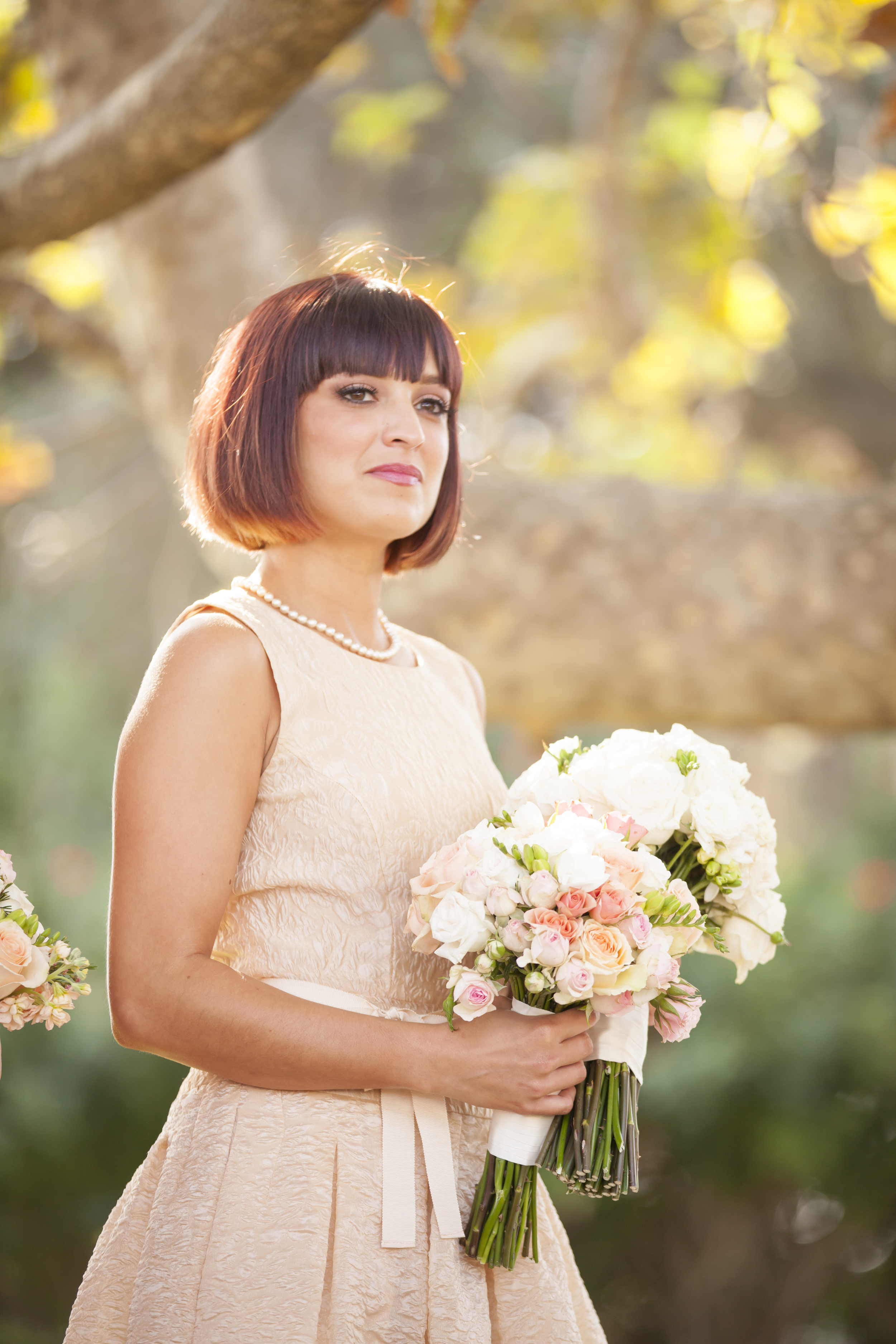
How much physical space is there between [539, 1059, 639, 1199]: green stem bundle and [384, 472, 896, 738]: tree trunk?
1826 millimetres

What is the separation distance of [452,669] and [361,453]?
502 millimetres

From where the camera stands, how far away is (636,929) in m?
1.44

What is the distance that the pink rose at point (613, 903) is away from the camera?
143 centimetres

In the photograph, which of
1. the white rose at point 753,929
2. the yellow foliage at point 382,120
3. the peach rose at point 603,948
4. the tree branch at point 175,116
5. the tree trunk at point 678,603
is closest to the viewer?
the peach rose at point 603,948

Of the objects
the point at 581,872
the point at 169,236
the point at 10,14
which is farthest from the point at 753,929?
the point at 10,14

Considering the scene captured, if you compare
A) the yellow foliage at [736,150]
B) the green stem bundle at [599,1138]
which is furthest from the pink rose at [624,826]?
the yellow foliage at [736,150]

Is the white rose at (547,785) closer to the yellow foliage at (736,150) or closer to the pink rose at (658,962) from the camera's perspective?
the pink rose at (658,962)

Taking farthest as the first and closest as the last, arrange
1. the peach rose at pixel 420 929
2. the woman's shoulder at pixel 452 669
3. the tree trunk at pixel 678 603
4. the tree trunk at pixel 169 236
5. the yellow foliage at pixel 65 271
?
the yellow foliage at pixel 65 271, the tree trunk at pixel 678 603, the tree trunk at pixel 169 236, the woman's shoulder at pixel 452 669, the peach rose at pixel 420 929

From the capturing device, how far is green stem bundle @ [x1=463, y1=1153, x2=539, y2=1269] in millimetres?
1578

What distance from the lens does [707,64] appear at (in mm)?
5941

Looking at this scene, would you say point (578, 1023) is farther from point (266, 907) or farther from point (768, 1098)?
point (768, 1098)

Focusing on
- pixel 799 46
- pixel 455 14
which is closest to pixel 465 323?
pixel 799 46

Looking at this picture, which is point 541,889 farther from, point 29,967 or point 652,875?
point 29,967

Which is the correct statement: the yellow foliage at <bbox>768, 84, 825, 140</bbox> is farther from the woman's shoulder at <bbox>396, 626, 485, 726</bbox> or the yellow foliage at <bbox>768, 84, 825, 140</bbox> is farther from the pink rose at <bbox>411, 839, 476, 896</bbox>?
the pink rose at <bbox>411, 839, 476, 896</bbox>
